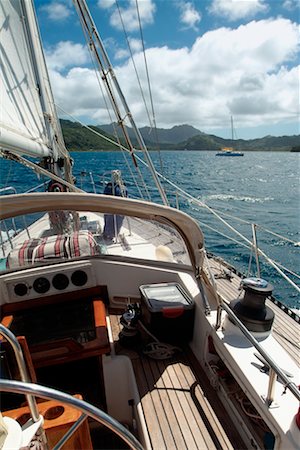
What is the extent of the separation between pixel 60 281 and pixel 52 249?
1.39 feet

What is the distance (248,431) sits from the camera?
2020mm

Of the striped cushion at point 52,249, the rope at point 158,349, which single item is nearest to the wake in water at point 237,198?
the striped cushion at point 52,249

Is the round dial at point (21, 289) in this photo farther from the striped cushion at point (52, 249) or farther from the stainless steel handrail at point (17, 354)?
the stainless steel handrail at point (17, 354)

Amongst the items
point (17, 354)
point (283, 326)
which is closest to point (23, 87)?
point (17, 354)

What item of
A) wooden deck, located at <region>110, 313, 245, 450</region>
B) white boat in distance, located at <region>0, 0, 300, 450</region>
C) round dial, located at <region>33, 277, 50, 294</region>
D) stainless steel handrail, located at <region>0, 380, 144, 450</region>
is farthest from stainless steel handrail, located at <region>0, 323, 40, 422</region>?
round dial, located at <region>33, 277, 50, 294</region>

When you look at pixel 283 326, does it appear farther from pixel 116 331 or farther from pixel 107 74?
pixel 107 74

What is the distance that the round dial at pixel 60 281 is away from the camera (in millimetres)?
3396

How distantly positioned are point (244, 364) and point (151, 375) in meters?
0.95

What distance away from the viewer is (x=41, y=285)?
335cm

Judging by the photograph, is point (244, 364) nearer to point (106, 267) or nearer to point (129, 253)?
point (106, 267)

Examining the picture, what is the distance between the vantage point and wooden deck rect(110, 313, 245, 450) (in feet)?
6.68

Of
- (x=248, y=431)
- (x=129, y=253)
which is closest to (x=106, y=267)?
(x=129, y=253)

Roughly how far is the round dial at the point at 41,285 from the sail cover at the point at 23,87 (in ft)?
4.88

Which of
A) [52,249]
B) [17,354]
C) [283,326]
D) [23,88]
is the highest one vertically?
[23,88]
